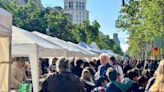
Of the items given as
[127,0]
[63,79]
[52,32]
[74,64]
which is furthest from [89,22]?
[63,79]

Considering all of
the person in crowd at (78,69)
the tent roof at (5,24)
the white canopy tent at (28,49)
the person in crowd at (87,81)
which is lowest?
the person in crowd at (87,81)

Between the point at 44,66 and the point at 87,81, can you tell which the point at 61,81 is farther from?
the point at 44,66

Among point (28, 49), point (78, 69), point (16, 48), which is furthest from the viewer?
point (78, 69)

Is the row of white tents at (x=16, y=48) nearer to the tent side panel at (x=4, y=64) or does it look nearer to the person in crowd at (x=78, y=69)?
the tent side panel at (x=4, y=64)

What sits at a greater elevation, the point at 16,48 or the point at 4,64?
the point at 16,48

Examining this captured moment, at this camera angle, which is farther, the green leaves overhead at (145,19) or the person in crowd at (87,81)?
the green leaves overhead at (145,19)

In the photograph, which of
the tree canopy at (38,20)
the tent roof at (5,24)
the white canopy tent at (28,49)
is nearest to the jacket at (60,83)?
the tent roof at (5,24)

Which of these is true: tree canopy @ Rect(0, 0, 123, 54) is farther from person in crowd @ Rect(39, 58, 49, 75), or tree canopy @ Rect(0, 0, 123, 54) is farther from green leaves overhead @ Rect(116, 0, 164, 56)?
person in crowd @ Rect(39, 58, 49, 75)

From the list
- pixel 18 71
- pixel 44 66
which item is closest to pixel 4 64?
pixel 18 71

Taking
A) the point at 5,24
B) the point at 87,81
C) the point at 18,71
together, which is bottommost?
the point at 87,81

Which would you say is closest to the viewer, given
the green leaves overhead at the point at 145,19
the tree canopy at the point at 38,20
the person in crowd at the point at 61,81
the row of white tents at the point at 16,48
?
the row of white tents at the point at 16,48

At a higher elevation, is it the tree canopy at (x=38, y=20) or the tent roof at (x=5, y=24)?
the tree canopy at (x=38, y=20)

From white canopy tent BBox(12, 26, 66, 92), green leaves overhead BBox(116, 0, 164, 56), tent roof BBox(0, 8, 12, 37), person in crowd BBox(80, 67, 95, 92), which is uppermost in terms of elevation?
green leaves overhead BBox(116, 0, 164, 56)

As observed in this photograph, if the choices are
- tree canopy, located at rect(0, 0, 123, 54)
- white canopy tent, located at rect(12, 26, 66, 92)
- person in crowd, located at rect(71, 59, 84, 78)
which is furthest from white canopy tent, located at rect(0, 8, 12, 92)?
tree canopy, located at rect(0, 0, 123, 54)
